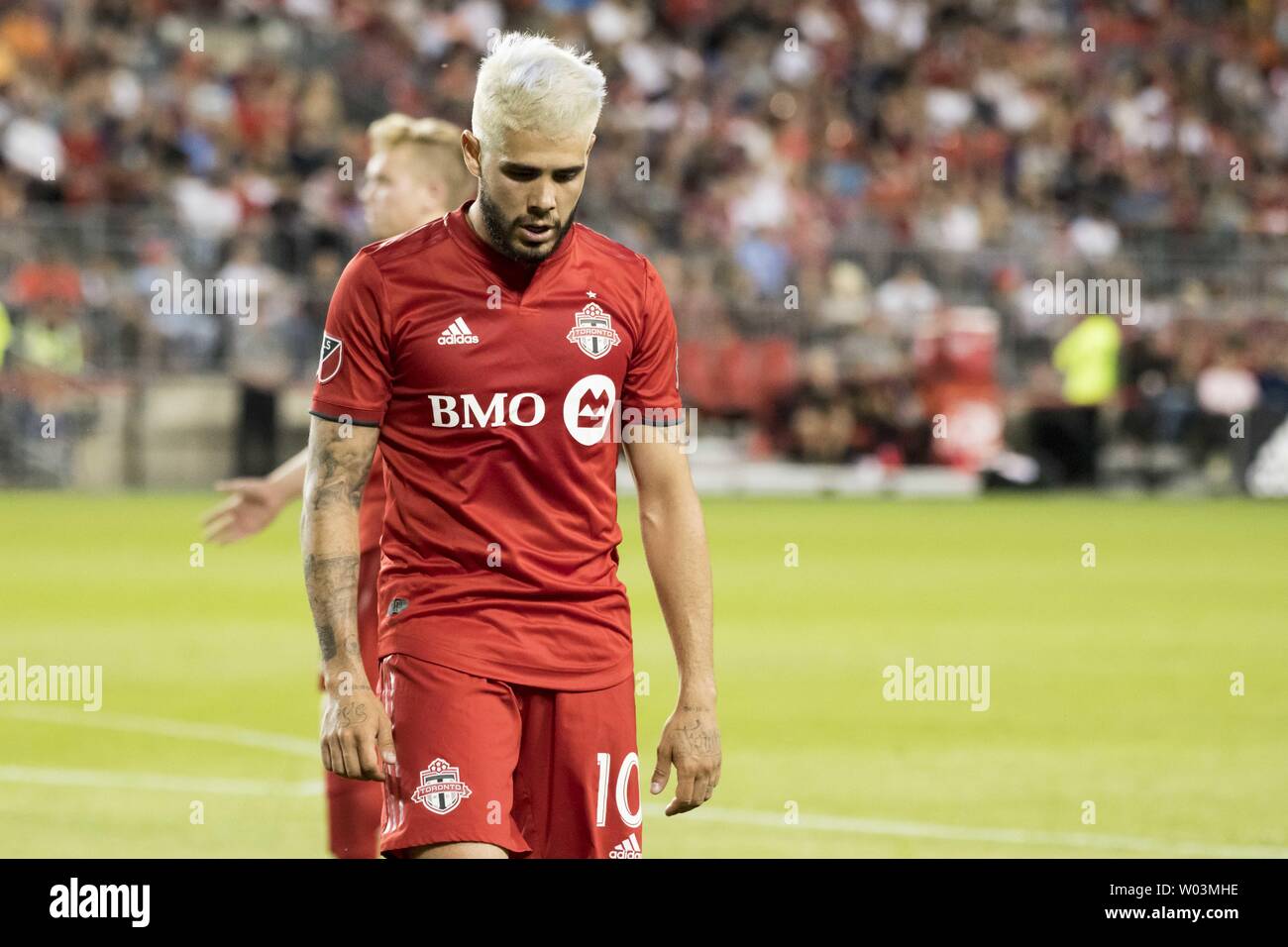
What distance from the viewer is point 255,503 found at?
6.95 metres

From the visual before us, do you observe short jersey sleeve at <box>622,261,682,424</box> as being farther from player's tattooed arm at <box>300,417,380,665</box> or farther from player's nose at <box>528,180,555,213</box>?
player's tattooed arm at <box>300,417,380,665</box>

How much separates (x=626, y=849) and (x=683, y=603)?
1.91ft

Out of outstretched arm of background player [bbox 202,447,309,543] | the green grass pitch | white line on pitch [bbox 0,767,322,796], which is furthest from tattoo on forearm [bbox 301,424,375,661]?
white line on pitch [bbox 0,767,322,796]

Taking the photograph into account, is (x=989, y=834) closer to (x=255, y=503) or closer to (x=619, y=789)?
(x=255, y=503)

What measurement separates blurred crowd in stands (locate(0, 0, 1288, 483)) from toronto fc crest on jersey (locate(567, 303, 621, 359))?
789 inches

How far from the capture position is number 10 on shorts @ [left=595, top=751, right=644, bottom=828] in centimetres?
498

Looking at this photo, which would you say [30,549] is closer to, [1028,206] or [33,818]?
[33,818]

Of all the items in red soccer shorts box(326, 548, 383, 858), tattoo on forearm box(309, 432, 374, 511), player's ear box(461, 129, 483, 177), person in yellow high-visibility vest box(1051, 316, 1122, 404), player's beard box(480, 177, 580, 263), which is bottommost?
red soccer shorts box(326, 548, 383, 858)

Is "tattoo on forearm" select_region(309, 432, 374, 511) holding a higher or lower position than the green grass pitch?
higher

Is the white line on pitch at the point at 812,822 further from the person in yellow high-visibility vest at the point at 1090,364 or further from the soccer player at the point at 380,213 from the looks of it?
the person in yellow high-visibility vest at the point at 1090,364

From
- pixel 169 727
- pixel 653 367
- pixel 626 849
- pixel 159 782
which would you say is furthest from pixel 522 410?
pixel 169 727

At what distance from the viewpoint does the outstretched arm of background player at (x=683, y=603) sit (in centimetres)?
507

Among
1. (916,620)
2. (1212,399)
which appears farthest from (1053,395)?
(916,620)

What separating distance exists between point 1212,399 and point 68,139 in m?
Result: 14.2
